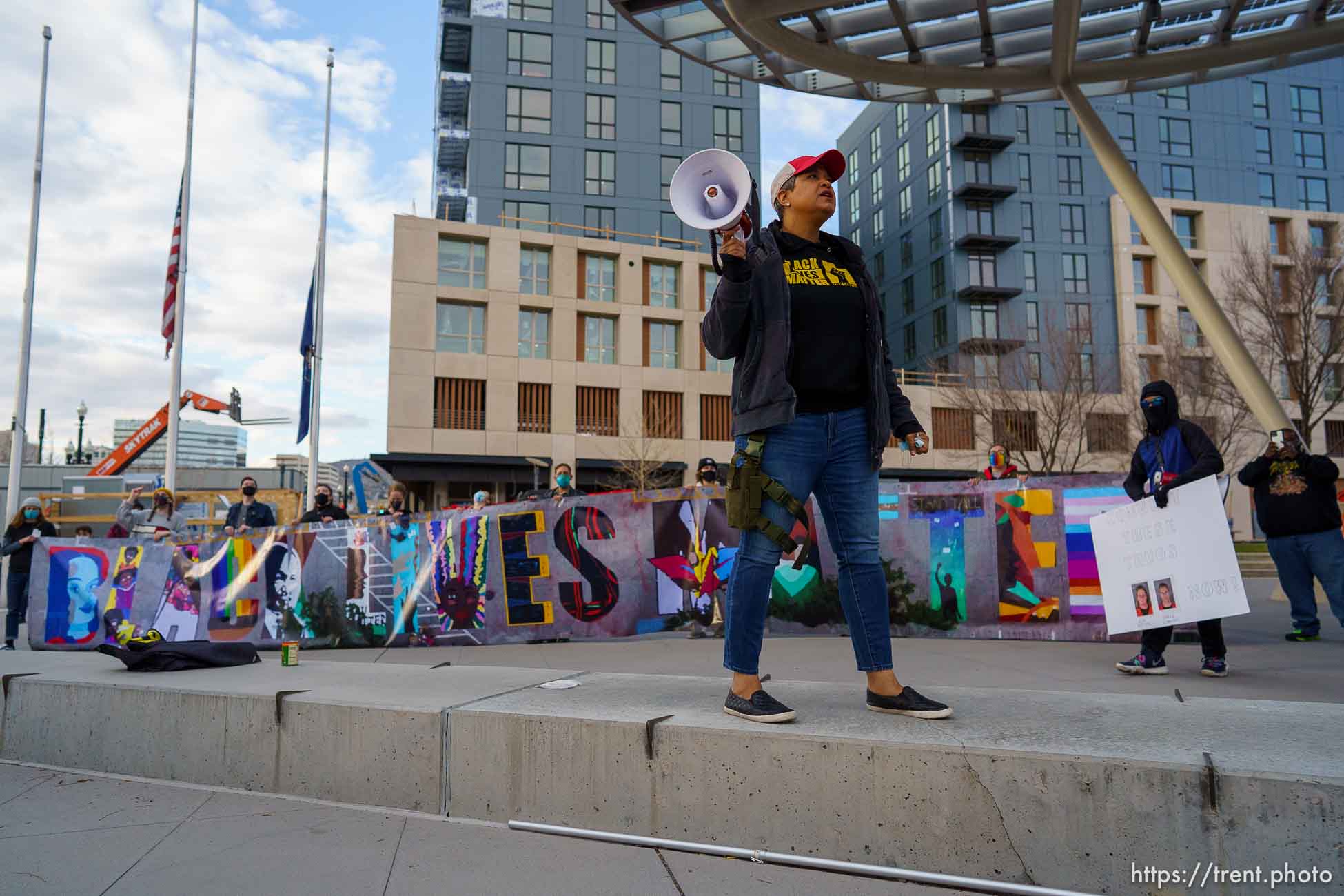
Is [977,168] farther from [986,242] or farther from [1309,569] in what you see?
[1309,569]

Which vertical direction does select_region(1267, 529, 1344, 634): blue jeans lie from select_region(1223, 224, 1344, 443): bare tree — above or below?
below

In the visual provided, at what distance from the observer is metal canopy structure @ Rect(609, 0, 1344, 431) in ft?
33.7

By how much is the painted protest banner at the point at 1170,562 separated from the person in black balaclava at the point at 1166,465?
99 millimetres

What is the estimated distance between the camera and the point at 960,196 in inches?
1821

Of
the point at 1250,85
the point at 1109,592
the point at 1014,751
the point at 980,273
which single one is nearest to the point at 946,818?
the point at 1014,751

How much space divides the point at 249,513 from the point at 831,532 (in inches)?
368

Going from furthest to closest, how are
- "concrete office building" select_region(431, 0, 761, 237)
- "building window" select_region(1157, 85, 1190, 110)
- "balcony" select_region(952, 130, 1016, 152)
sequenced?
"building window" select_region(1157, 85, 1190, 110), "balcony" select_region(952, 130, 1016, 152), "concrete office building" select_region(431, 0, 761, 237)

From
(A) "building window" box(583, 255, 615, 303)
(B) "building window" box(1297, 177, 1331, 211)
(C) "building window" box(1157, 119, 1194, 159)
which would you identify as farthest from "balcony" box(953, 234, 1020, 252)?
(A) "building window" box(583, 255, 615, 303)

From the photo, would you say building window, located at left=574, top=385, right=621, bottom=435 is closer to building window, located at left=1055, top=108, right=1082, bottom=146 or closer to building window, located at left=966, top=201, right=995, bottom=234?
building window, located at left=966, top=201, right=995, bottom=234

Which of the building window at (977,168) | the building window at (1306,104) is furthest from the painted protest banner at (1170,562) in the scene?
the building window at (1306,104)

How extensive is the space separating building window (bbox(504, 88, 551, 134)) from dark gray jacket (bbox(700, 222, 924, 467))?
41.3 metres

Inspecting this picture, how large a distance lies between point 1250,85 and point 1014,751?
58.8 meters

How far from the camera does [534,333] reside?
3775 cm

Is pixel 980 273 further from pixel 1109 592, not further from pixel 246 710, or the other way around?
pixel 246 710
